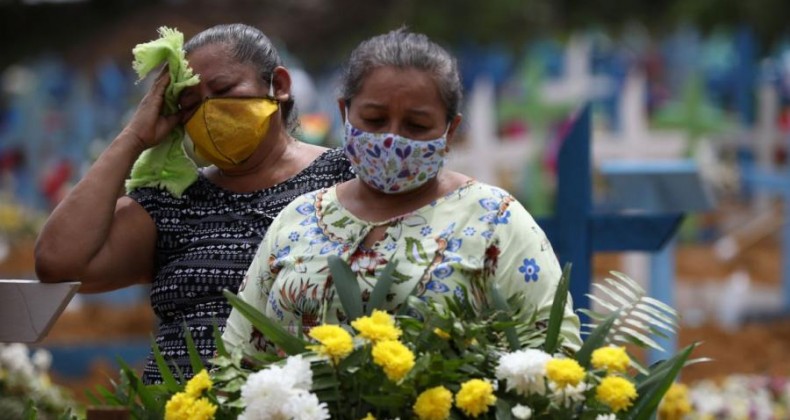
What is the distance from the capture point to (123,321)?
38.6ft

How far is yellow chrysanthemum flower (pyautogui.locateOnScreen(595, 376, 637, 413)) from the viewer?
2717mm

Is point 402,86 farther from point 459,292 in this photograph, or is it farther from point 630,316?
point 630,316

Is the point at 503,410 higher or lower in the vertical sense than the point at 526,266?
lower

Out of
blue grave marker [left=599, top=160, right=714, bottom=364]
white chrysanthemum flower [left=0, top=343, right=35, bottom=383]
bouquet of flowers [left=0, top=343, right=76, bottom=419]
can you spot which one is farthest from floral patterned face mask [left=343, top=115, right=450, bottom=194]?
blue grave marker [left=599, top=160, right=714, bottom=364]

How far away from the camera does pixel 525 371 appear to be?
2693mm

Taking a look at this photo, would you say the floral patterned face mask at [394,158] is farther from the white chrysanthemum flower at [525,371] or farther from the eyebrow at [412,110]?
the white chrysanthemum flower at [525,371]

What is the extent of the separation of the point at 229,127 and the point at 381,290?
2.94 ft

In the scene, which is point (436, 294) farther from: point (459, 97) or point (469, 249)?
point (459, 97)

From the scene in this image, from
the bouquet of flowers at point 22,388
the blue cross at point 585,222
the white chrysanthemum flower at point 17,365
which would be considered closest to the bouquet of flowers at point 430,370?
the blue cross at point 585,222

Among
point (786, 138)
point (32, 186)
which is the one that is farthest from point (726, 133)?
point (32, 186)

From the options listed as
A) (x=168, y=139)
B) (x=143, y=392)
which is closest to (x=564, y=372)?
(x=143, y=392)

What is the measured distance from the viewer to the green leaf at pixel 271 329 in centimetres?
285

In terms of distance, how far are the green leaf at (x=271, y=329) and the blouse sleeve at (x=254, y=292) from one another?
21cm

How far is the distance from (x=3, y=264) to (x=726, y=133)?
6.98 meters
